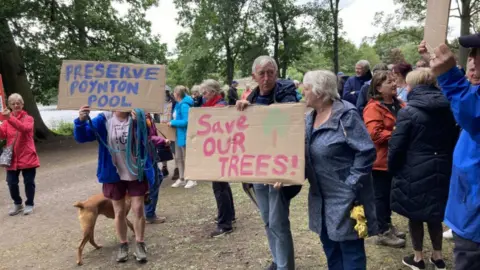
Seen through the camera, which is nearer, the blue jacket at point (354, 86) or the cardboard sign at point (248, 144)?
the cardboard sign at point (248, 144)

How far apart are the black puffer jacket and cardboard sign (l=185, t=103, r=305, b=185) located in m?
1.10

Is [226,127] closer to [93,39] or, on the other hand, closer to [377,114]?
[377,114]

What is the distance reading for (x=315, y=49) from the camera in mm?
31250

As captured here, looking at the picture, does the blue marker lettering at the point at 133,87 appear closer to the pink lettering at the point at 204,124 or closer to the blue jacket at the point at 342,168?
the pink lettering at the point at 204,124

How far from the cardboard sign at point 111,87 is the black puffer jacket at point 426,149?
2.28m

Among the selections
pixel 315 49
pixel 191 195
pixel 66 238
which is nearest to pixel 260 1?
pixel 315 49

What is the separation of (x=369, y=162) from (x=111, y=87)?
8.28 ft

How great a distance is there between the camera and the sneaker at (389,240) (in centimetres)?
426

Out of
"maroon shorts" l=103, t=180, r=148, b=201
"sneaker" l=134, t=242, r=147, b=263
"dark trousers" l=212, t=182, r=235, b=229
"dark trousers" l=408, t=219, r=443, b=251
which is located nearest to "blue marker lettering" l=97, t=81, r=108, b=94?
"maroon shorts" l=103, t=180, r=148, b=201

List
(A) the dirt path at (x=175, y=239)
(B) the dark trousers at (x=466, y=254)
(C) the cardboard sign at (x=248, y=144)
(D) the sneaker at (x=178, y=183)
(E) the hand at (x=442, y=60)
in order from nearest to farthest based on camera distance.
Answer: (E) the hand at (x=442, y=60) → (B) the dark trousers at (x=466, y=254) → (C) the cardboard sign at (x=248, y=144) → (A) the dirt path at (x=175, y=239) → (D) the sneaker at (x=178, y=183)

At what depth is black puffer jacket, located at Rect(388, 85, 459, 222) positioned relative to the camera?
3.28 metres

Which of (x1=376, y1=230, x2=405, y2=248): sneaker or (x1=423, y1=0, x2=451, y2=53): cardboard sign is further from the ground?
(x1=423, y1=0, x2=451, y2=53): cardboard sign

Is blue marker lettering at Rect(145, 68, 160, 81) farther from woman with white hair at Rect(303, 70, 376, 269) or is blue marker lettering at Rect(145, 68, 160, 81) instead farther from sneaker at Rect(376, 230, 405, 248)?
sneaker at Rect(376, 230, 405, 248)

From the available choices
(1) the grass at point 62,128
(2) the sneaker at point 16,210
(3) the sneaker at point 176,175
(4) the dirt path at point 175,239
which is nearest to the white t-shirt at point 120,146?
(4) the dirt path at point 175,239
